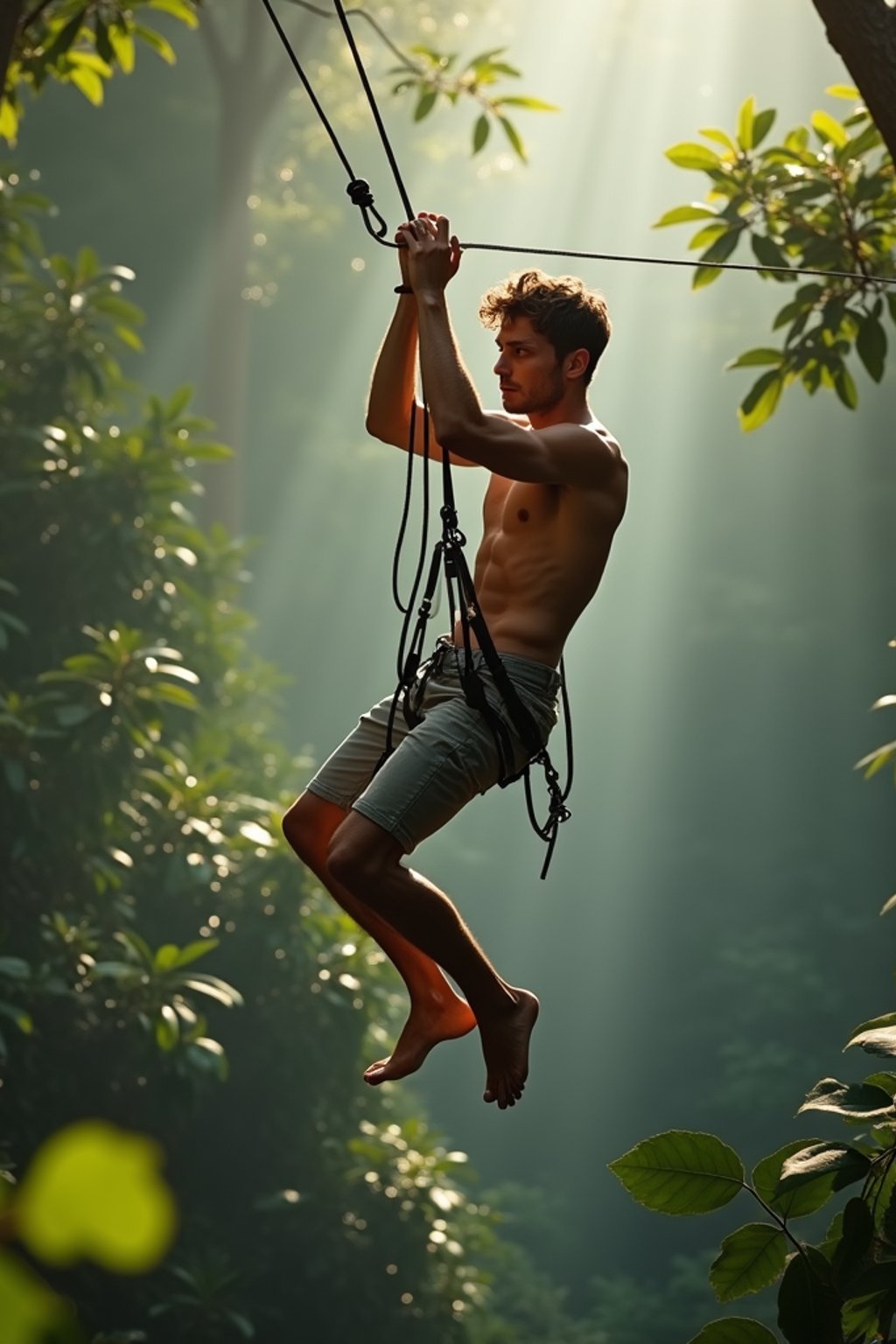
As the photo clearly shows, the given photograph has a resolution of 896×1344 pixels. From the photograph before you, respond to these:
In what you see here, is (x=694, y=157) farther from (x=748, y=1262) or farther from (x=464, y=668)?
(x=748, y=1262)

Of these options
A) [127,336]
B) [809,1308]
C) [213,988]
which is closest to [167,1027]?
[213,988]

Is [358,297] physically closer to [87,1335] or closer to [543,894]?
[543,894]

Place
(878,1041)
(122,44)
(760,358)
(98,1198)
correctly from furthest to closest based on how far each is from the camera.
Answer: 1. (122,44)
2. (760,358)
3. (878,1041)
4. (98,1198)

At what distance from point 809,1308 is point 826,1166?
0.45 feet

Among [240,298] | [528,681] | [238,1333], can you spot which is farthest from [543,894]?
[528,681]

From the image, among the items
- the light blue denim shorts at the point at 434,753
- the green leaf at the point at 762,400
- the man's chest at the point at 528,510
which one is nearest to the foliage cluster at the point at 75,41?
the green leaf at the point at 762,400

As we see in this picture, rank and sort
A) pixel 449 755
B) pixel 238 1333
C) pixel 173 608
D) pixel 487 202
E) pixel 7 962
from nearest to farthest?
pixel 449 755, pixel 7 962, pixel 238 1333, pixel 173 608, pixel 487 202

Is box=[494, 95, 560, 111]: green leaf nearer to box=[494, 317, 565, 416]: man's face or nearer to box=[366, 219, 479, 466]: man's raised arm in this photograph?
box=[366, 219, 479, 466]: man's raised arm

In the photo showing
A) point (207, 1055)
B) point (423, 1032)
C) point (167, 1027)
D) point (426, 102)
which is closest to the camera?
point (423, 1032)

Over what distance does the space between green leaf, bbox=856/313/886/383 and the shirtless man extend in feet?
3.84

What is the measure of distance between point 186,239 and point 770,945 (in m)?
9.09

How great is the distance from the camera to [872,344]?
3316mm

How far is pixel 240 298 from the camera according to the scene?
13617mm

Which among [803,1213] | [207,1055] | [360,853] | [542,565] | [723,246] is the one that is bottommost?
[207,1055]
